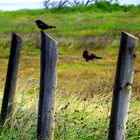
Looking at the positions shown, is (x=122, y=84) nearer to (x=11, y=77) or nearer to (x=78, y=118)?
(x=11, y=77)

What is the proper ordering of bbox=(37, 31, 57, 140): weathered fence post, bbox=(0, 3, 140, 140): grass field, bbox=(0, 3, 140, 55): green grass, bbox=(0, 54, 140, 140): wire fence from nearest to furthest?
bbox=(37, 31, 57, 140): weathered fence post < bbox=(0, 54, 140, 140): wire fence < bbox=(0, 3, 140, 140): grass field < bbox=(0, 3, 140, 55): green grass

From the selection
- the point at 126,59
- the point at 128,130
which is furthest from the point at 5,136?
the point at 126,59

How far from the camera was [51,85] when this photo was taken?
5805 mm

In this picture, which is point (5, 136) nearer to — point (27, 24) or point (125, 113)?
point (125, 113)

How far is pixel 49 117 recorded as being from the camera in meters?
5.89

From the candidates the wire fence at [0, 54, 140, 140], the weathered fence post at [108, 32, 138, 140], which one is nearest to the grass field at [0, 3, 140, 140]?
the wire fence at [0, 54, 140, 140]

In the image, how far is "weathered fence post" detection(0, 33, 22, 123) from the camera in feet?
21.9

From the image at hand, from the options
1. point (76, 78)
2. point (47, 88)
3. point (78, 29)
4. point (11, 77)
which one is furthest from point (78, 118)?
point (78, 29)

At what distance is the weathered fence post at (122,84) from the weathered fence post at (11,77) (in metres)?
1.83

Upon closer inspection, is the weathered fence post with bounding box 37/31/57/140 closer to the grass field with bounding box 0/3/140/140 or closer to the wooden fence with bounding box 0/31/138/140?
the wooden fence with bounding box 0/31/138/140

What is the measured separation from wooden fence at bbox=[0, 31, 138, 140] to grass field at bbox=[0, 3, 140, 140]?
25 centimetres

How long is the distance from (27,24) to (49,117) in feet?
131

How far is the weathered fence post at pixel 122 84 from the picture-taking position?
16.3ft

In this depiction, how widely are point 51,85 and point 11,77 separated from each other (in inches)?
41.0
